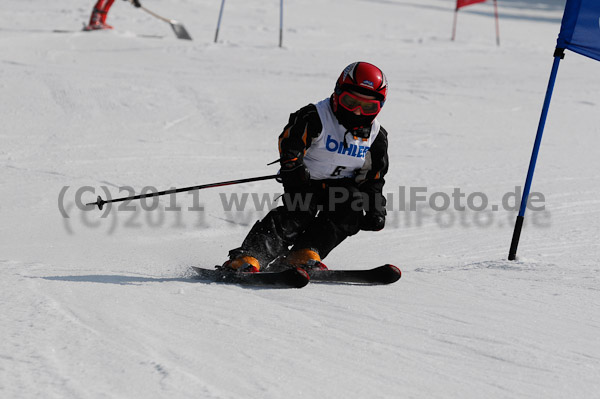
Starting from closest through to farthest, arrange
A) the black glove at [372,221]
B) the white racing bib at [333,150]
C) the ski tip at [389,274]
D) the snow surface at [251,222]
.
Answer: the snow surface at [251,222] < the ski tip at [389,274] < the white racing bib at [333,150] < the black glove at [372,221]

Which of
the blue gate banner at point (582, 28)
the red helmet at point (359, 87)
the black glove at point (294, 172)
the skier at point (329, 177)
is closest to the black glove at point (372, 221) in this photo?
the skier at point (329, 177)

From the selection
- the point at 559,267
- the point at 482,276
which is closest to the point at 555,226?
the point at 559,267

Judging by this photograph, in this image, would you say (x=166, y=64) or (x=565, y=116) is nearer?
(x=565, y=116)

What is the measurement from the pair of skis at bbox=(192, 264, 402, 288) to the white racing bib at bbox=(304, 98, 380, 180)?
2.10 ft

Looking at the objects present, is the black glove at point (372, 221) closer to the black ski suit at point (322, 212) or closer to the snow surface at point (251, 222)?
the black ski suit at point (322, 212)

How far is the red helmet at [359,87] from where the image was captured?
4387 millimetres

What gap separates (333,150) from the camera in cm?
459

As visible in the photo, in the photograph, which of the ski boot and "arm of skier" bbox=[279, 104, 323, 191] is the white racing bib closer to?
"arm of skier" bbox=[279, 104, 323, 191]

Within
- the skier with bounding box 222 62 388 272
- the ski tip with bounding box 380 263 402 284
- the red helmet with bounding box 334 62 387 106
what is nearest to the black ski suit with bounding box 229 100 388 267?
the skier with bounding box 222 62 388 272

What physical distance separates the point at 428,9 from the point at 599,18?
1915 cm

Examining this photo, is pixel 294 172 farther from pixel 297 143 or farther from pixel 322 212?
pixel 322 212

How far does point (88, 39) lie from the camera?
12.4 m

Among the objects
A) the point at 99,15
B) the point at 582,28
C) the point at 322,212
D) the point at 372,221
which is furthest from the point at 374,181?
the point at 99,15

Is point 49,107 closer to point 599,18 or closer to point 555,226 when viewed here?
point 555,226
